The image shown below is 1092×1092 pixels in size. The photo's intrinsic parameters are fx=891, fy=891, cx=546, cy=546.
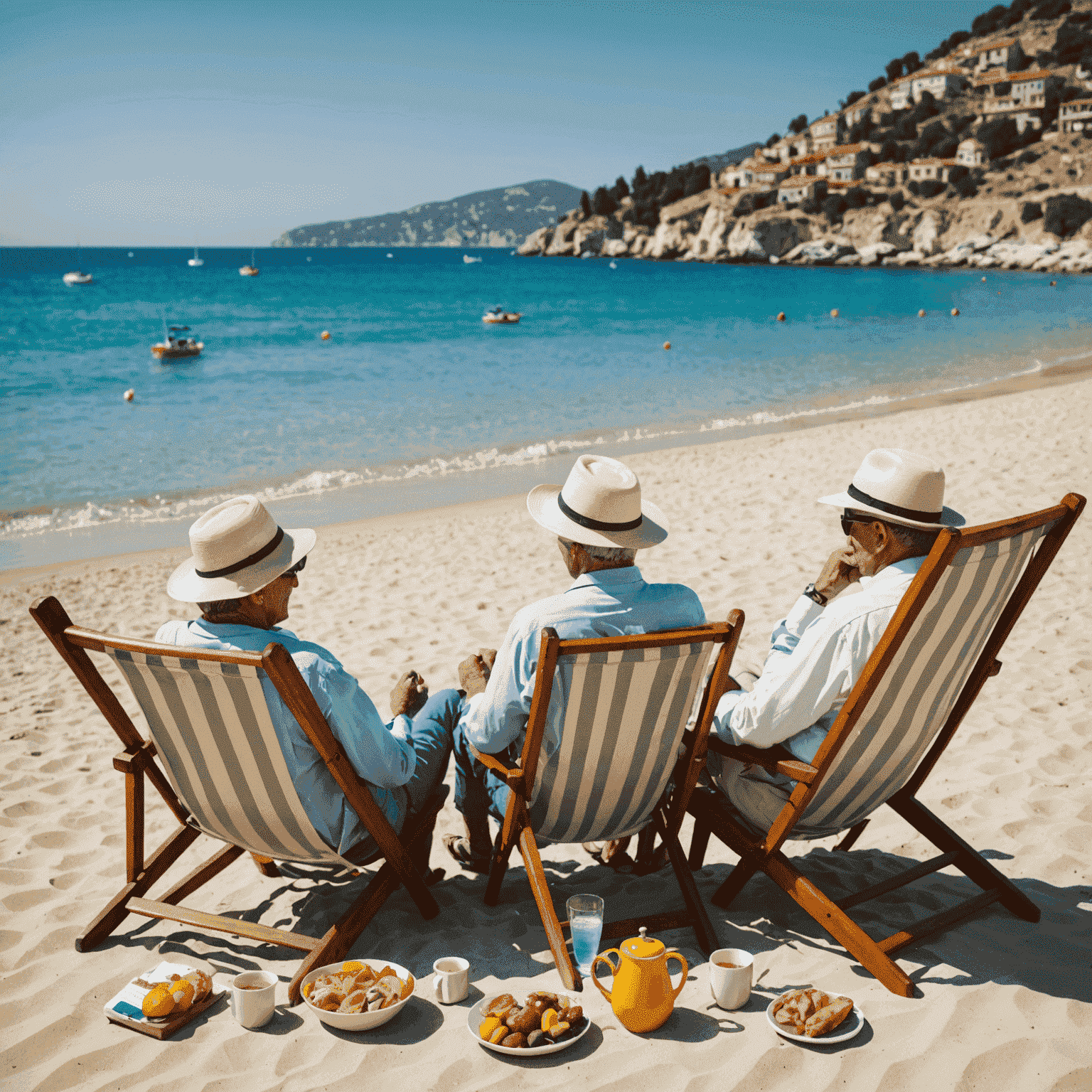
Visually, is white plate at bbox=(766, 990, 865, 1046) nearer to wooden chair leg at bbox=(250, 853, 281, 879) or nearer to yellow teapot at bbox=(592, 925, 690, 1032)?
yellow teapot at bbox=(592, 925, 690, 1032)

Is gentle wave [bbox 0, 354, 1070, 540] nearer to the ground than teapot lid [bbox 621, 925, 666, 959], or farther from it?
nearer to the ground

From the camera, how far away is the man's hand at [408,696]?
10.5ft

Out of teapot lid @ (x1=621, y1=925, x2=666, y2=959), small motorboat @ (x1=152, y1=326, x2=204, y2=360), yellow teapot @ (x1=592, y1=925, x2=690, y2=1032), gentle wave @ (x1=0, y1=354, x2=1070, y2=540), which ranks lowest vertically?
gentle wave @ (x1=0, y1=354, x2=1070, y2=540)

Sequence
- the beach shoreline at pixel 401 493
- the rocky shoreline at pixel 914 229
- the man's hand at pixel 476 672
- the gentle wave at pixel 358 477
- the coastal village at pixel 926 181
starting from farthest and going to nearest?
1. the coastal village at pixel 926 181
2. the rocky shoreline at pixel 914 229
3. the gentle wave at pixel 358 477
4. the beach shoreline at pixel 401 493
5. the man's hand at pixel 476 672

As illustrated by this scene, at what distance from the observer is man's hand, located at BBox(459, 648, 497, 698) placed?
10.2ft

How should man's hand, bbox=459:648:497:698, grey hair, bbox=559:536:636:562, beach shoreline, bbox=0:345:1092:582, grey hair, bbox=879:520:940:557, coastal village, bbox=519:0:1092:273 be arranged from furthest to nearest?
1. coastal village, bbox=519:0:1092:273
2. beach shoreline, bbox=0:345:1092:582
3. man's hand, bbox=459:648:497:698
4. grey hair, bbox=559:536:636:562
5. grey hair, bbox=879:520:940:557

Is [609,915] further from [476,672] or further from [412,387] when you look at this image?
[412,387]

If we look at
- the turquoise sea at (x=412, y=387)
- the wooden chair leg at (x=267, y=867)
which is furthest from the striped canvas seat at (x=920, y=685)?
the turquoise sea at (x=412, y=387)

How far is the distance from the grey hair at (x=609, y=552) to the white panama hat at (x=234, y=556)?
33.6 inches

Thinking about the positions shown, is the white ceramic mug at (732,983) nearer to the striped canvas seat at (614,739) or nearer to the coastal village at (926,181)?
the striped canvas seat at (614,739)

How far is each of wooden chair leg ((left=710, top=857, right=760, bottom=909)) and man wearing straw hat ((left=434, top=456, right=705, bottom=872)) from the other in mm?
779

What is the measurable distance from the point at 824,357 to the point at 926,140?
99.2m

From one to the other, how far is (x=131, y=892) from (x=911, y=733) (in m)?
2.48

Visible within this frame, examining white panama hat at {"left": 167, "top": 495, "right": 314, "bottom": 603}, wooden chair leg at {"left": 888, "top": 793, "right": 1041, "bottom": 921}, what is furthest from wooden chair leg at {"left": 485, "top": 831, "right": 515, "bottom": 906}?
wooden chair leg at {"left": 888, "top": 793, "right": 1041, "bottom": 921}
